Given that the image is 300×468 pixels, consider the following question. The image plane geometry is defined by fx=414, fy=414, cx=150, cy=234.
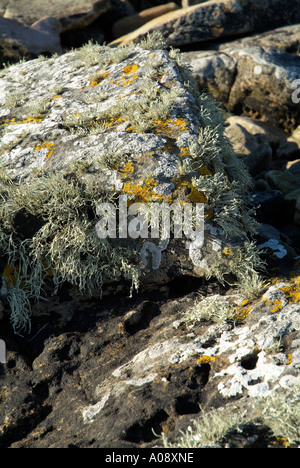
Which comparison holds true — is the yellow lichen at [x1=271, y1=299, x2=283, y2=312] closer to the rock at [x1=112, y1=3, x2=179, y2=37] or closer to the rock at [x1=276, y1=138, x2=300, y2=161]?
the rock at [x1=276, y1=138, x2=300, y2=161]

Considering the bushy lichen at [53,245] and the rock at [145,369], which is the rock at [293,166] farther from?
the bushy lichen at [53,245]

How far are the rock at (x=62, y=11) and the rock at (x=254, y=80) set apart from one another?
3389 millimetres

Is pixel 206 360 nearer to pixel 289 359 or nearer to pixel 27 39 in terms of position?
pixel 289 359

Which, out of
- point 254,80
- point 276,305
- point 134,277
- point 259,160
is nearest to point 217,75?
point 254,80

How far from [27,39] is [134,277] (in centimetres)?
855

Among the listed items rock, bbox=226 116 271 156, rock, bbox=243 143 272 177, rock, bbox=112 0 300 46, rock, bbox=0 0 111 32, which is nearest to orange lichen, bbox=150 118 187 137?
rock, bbox=243 143 272 177

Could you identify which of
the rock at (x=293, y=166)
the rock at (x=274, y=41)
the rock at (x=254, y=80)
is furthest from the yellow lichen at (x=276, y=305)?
the rock at (x=274, y=41)

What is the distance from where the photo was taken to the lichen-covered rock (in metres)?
4.11

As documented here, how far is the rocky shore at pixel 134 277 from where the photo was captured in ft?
9.91

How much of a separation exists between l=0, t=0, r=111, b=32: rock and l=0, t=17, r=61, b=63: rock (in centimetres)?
40

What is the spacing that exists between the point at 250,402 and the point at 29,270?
247 centimetres

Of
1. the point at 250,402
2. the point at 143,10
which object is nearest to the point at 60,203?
the point at 250,402

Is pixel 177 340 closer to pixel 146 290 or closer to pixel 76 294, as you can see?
pixel 146 290

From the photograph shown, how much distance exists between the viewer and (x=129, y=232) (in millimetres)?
4172
